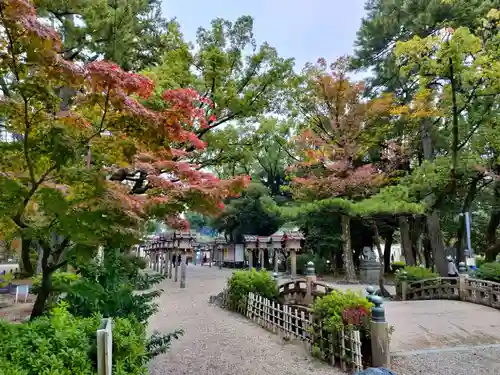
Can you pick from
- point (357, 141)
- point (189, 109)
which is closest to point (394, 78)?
point (357, 141)

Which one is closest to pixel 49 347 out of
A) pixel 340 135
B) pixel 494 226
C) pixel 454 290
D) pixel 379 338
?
pixel 379 338

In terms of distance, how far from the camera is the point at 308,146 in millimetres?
16125

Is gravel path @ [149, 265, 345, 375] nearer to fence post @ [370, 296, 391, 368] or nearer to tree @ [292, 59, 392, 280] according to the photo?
fence post @ [370, 296, 391, 368]

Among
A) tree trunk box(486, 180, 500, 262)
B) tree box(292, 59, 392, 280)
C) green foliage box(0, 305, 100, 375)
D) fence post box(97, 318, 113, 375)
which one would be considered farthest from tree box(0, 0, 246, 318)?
tree trunk box(486, 180, 500, 262)

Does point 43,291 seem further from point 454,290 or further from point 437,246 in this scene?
point 437,246

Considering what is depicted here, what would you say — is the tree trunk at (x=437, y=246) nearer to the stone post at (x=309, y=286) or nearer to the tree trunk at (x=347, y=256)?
the tree trunk at (x=347, y=256)

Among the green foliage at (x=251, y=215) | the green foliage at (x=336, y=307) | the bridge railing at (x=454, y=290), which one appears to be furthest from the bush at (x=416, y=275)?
the green foliage at (x=251, y=215)

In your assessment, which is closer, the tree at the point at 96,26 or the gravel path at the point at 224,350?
the gravel path at the point at 224,350

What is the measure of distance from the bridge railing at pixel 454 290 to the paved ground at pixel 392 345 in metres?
0.44

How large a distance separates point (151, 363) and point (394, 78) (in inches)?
565

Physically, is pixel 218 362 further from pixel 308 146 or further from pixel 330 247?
pixel 330 247

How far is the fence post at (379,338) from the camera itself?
5168 millimetres

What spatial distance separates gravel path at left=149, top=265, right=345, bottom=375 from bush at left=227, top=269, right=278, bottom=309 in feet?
1.56

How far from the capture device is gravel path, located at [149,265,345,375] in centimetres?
543
